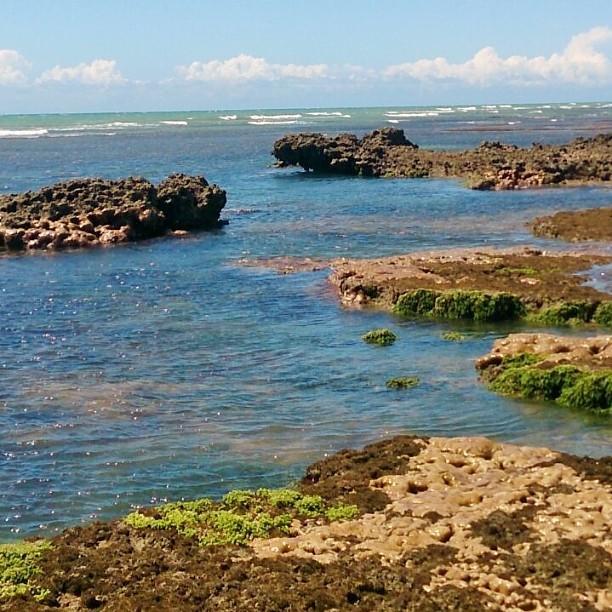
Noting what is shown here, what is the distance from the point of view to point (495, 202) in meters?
Answer: 71.9

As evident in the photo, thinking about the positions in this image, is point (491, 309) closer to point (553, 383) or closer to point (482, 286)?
point (482, 286)

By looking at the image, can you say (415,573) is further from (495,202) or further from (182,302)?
(495,202)

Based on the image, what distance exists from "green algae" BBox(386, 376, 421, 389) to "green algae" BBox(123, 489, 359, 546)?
9121 mm

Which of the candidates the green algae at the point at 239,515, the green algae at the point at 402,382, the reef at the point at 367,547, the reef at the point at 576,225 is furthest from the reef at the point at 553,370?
the reef at the point at 576,225

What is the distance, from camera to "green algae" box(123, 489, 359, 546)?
17.4m

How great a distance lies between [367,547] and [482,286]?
77.3ft

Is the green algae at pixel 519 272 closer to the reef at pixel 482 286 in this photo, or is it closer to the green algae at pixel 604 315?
the reef at pixel 482 286

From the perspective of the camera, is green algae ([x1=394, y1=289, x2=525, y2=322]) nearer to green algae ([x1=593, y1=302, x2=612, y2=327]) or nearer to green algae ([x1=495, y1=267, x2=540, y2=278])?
green algae ([x1=593, y1=302, x2=612, y2=327])

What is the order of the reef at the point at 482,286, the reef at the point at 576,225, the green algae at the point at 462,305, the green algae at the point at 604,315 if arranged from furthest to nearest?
the reef at the point at 576,225 → the green algae at the point at 462,305 → the reef at the point at 482,286 → the green algae at the point at 604,315

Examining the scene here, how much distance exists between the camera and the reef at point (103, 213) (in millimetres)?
56466

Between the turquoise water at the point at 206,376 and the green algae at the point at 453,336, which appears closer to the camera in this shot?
the turquoise water at the point at 206,376

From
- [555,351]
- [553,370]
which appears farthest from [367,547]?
[555,351]

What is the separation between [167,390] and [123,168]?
8390cm

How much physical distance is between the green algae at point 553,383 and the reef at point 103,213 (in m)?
35.4
